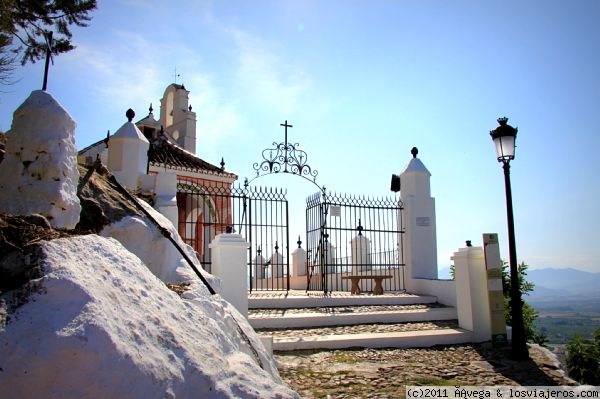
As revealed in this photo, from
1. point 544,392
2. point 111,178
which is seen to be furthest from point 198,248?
point 544,392

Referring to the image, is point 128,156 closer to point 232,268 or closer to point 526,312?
point 232,268

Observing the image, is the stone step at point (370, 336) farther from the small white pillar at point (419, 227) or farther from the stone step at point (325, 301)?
the small white pillar at point (419, 227)

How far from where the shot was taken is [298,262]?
18.4 metres

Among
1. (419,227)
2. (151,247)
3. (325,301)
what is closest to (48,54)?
(151,247)

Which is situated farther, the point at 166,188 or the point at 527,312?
the point at 527,312

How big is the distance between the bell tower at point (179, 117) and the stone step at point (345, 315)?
1299 cm

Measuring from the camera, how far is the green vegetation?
9281 mm

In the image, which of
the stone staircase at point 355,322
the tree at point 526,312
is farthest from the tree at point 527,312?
the stone staircase at point 355,322

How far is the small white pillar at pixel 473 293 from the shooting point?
8.04 m

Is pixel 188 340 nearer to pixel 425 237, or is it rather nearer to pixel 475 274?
pixel 475 274

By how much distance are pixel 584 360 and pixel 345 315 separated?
17.6 ft

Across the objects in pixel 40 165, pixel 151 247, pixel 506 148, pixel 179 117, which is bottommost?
pixel 151 247

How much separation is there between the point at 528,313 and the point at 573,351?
5.51 feet

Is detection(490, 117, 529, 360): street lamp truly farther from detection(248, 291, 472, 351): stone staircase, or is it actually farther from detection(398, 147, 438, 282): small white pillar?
detection(398, 147, 438, 282): small white pillar
